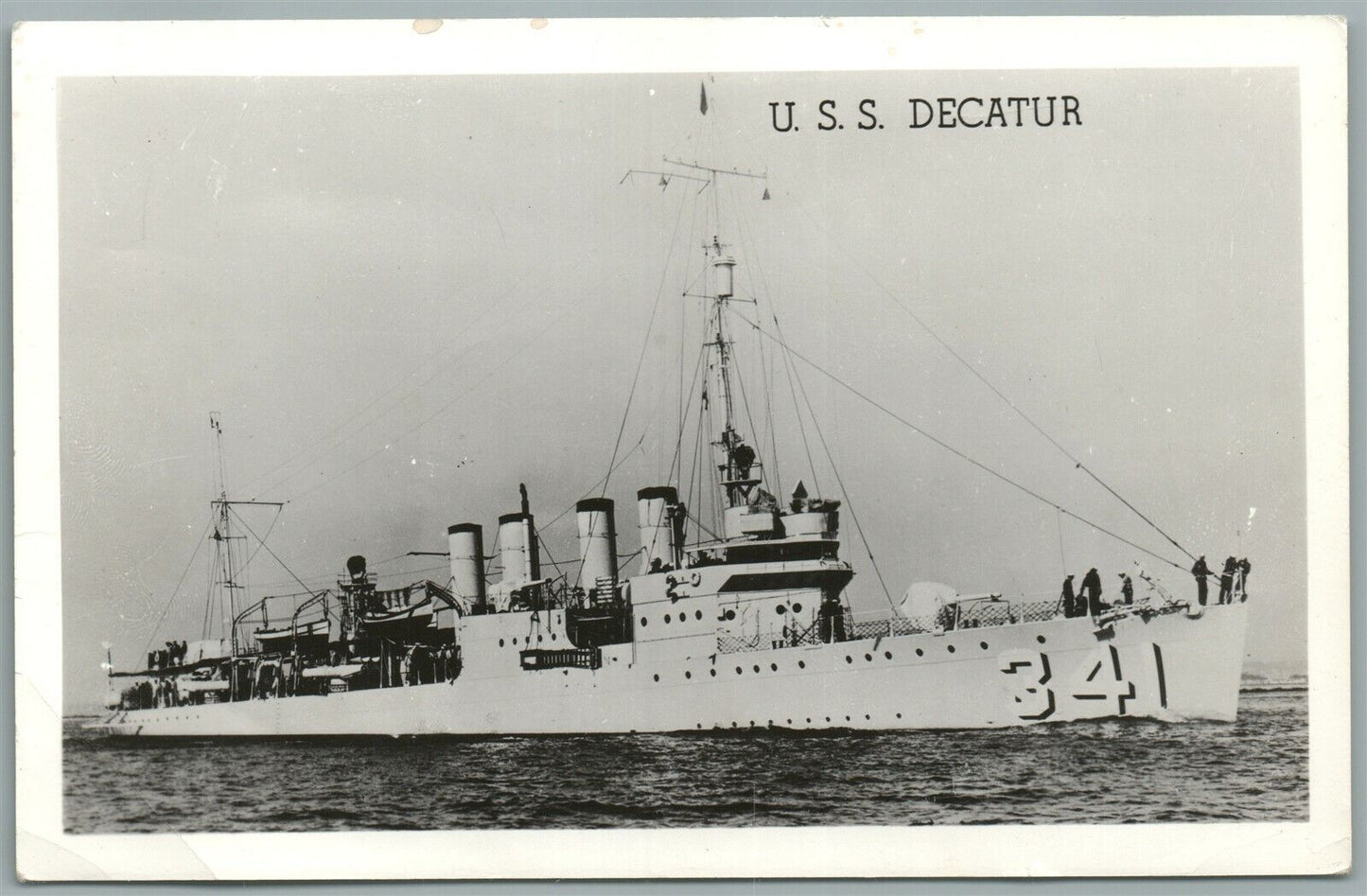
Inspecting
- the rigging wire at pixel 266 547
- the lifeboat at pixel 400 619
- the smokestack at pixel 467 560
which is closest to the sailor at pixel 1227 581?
the smokestack at pixel 467 560

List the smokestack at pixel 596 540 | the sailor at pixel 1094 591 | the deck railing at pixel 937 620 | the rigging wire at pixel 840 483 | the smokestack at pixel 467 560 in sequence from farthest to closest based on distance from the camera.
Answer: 1. the smokestack at pixel 596 540
2. the smokestack at pixel 467 560
3. the deck railing at pixel 937 620
4. the rigging wire at pixel 840 483
5. the sailor at pixel 1094 591

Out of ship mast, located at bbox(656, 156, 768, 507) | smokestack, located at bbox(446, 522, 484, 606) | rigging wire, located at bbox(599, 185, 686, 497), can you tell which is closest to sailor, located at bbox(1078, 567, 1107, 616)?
ship mast, located at bbox(656, 156, 768, 507)

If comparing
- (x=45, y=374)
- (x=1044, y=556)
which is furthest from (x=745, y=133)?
(x=45, y=374)

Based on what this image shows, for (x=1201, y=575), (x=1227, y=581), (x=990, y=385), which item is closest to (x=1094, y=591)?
(x=1201, y=575)

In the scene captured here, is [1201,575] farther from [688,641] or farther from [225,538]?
[225,538]

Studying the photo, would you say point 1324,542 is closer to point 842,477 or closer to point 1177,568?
point 1177,568

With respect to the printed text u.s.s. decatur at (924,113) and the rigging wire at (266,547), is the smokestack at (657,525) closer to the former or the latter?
the rigging wire at (266,547)

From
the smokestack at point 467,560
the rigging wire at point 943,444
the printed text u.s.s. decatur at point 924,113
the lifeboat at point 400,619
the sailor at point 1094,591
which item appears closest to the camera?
the printed text u.s.s. decatur at point 924,113
